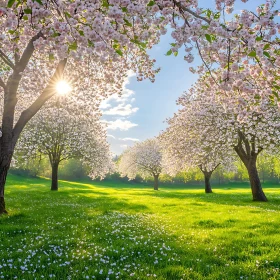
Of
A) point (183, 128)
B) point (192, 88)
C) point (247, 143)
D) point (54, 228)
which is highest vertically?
point (192, 88)

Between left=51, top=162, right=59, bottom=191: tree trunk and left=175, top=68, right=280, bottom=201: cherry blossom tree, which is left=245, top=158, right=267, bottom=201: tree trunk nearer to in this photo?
left=175, top=68, right=280, bottom=201: cherry blossom tree

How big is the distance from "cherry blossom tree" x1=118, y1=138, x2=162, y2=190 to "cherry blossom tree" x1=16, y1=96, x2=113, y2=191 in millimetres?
27750

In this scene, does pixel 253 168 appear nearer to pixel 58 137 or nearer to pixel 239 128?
pixel 239 128

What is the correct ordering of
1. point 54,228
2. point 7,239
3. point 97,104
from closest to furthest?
point 7,239 < point 54,228 < point 97,104

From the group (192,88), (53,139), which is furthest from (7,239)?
(53,139)

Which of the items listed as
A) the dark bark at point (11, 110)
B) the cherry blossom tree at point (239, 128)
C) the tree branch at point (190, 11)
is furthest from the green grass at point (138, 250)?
the cherry blossom tree at point (239, 128)

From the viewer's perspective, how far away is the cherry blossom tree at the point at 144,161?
219ft

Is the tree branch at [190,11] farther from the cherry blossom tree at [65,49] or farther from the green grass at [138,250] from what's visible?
the green grass at [138,250]

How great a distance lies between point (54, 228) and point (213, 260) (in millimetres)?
7148

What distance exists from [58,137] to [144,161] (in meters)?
33.3

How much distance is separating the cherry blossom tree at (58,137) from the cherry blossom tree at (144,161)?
2775 centimetres

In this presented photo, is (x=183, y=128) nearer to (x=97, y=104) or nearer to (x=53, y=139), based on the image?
(x=97, y=104)

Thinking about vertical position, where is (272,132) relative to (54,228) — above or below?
above

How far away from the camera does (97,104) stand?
2328 cm
